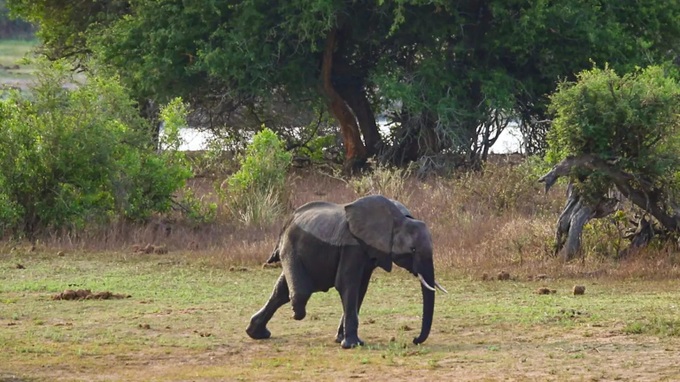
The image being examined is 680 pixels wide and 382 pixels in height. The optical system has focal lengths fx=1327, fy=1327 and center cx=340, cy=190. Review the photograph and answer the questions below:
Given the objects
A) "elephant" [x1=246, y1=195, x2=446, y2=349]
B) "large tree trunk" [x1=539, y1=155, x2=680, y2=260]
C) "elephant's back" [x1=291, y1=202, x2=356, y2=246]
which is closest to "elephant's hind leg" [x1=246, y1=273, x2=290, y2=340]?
"elephant" [x1=246, y1=195, x2=446, y2=349]

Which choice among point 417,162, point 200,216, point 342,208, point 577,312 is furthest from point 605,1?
point 342,208

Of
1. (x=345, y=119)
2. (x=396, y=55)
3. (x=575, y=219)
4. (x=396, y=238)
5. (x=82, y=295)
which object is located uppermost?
(x=396, y=55)


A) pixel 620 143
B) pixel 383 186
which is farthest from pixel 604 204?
pixel 383 186

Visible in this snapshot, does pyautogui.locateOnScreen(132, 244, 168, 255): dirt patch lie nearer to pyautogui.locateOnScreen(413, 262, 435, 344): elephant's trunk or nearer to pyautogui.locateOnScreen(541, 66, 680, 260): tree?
pyautogui.locateOnScreen(541, 66, 680, 260): tree

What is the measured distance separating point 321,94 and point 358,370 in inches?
686

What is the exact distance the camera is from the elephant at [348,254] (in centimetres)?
978

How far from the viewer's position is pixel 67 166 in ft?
59.2

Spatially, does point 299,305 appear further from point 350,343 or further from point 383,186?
point 383,186

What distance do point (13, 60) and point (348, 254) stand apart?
4915 cm

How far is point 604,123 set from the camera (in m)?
14.7

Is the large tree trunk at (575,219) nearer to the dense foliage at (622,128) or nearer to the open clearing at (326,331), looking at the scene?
the dense foliage at (622,128)

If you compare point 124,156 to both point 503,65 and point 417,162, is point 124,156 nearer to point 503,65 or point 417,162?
point 417,162

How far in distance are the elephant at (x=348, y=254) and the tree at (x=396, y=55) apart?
13.4 m

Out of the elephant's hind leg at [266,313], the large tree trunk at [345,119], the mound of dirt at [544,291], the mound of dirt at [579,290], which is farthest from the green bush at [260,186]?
the elephant's hind leg at [266,313]
